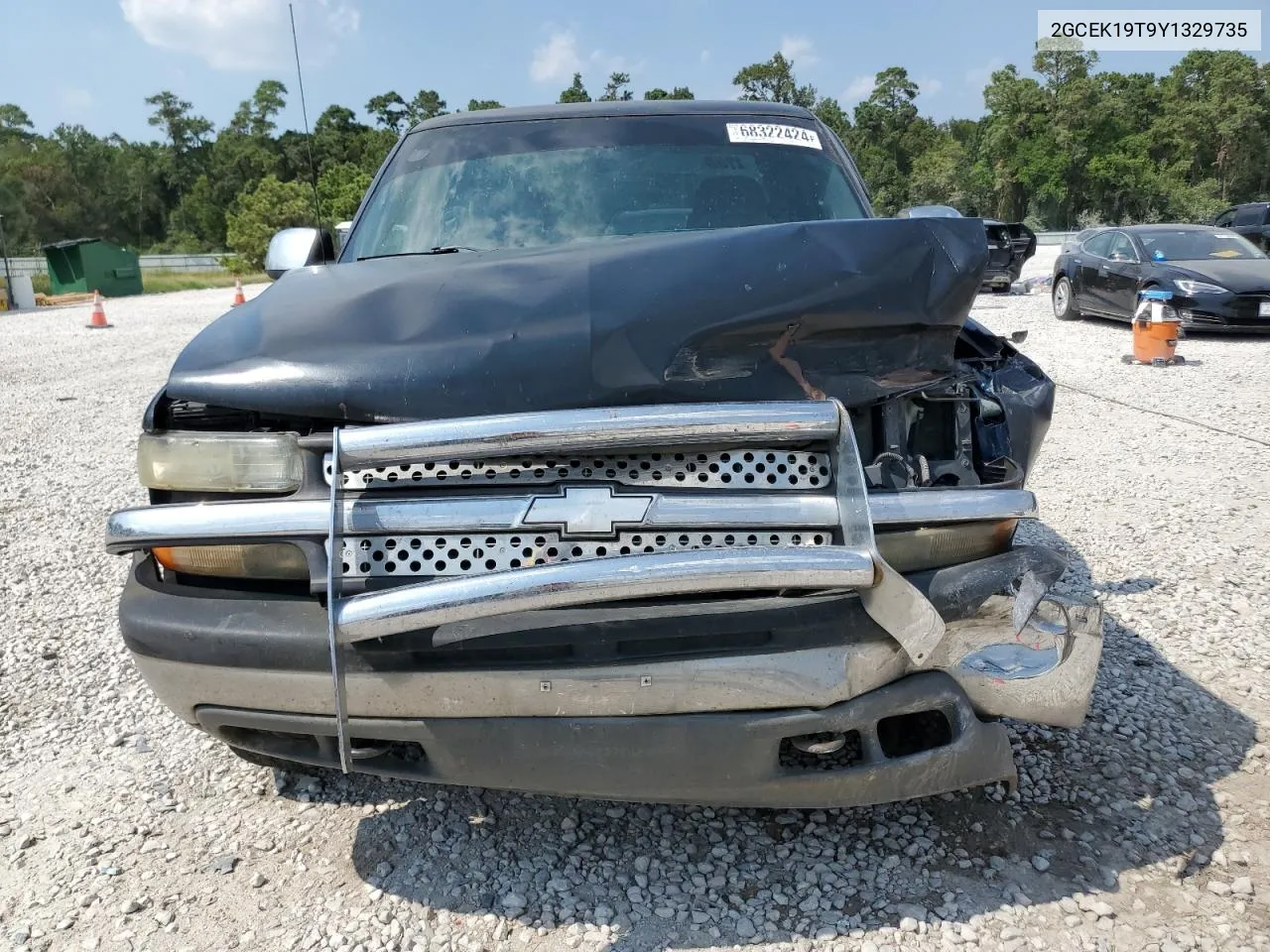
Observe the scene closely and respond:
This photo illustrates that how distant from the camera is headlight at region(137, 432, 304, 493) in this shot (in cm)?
204

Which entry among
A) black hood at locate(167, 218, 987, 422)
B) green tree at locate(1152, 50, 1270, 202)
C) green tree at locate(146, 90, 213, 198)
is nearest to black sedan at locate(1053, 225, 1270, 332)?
black hood at locate(167, 218, 987, 422)

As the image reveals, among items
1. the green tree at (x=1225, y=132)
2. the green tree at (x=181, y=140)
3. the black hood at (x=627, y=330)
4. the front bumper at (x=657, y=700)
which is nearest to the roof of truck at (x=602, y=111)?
the black hood at (x=627, y=330)

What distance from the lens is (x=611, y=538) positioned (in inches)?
74.3

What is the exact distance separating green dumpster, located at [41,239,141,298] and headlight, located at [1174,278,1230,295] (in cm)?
2948

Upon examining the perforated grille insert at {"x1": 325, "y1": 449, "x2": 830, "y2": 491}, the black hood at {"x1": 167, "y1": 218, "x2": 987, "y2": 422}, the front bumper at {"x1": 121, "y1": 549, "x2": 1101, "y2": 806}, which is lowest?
the front bumper at {"x1": 121, "y1": 549, "x2": 1101, "y2": 806}

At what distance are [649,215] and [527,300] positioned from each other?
4.38ft

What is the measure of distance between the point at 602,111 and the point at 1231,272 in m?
10.9

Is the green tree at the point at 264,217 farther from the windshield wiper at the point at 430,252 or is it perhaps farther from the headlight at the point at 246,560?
the headlight at the point at 246,560

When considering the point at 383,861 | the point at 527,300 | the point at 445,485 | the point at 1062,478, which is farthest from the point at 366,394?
the point at 1062,478

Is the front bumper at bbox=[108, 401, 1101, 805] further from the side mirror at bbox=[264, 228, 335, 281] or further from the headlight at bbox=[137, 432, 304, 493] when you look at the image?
the side mirror at bbox=[264, 228, 335, 281]

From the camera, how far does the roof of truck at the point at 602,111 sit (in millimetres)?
3660

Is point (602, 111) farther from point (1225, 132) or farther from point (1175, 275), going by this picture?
point (1225, 132)

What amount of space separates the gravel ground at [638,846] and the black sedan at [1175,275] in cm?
902

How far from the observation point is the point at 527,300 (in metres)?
2.11
